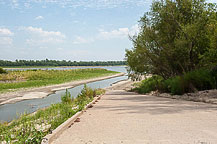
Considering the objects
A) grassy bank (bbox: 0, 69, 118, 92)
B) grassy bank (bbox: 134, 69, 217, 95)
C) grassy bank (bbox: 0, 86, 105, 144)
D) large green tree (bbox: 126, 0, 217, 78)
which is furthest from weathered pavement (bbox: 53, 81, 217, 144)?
grassy bank (bbox: 0, 69, 118, 92)

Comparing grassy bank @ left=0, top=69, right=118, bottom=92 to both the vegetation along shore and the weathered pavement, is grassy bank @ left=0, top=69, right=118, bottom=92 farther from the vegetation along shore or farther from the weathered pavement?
the weathered pavement

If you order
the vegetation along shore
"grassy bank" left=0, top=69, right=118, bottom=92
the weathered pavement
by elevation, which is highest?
the vegetation along shore

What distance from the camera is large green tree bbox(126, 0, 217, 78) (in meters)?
16.6

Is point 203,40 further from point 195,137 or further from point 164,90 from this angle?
point 195,137

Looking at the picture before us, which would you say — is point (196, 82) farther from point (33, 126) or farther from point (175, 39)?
point (33, 126)

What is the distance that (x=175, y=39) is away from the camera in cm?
1833

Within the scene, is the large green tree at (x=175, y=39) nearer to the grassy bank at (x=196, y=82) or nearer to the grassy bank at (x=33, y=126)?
the grassy bank at (x=196, y=82)

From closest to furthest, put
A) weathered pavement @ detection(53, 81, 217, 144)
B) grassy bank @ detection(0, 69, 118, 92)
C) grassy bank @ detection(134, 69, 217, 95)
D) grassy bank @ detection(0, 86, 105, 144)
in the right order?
weathered pavement @ detection(53, 81, 217, 144), grassy bank @ detection(0, 86, 105, 144), grassy bank @ detection(134, 69, 217, 95), grassy bank @ detection(0, 69, 118, 92)

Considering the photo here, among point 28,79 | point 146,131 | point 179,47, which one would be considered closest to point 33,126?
point 146,131

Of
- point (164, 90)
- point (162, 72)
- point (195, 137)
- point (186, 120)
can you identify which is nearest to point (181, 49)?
point (164, 90)

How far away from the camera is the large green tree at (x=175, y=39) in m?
16.6

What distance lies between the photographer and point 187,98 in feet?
41.6

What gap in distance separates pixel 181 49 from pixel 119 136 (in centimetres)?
1357

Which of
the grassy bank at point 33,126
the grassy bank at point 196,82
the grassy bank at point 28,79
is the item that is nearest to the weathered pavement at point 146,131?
the grassy bank at point 33,126
